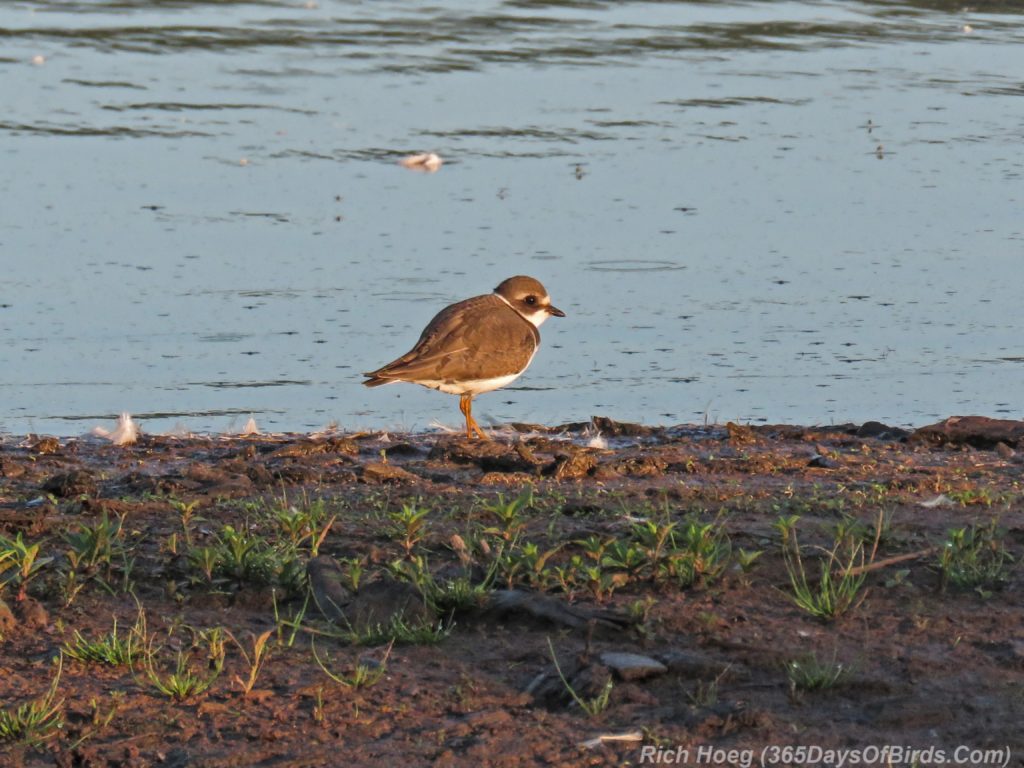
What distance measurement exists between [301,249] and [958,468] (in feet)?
16.6

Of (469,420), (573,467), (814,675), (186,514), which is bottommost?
(469,420)

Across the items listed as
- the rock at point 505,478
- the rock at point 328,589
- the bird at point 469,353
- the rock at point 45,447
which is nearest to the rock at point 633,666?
the rock at point 328,589

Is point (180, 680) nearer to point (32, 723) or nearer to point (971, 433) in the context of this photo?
point (32, 723)

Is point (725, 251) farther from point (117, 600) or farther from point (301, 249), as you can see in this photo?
point (117, 600)

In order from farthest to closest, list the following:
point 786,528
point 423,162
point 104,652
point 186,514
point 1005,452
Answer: point 423,162, point 1005,452, point 186,514, point 786,528, point 104,652

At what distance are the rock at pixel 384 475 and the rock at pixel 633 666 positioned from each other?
2.12m

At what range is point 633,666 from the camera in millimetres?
4148

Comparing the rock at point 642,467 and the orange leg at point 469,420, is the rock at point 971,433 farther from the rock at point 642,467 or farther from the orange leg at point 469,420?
the orange leg at point 469,420

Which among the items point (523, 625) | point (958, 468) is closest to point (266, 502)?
point (523, 625)

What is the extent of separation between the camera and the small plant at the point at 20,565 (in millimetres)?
4707

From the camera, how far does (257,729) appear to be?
13.0ft

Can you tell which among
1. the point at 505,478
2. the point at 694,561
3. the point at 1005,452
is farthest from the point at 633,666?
the point at 1005,452

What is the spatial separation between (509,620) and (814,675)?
83 cm

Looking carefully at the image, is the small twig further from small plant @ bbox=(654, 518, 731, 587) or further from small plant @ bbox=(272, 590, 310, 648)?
small plant @ bbox=(272, 590, 310, 648)
